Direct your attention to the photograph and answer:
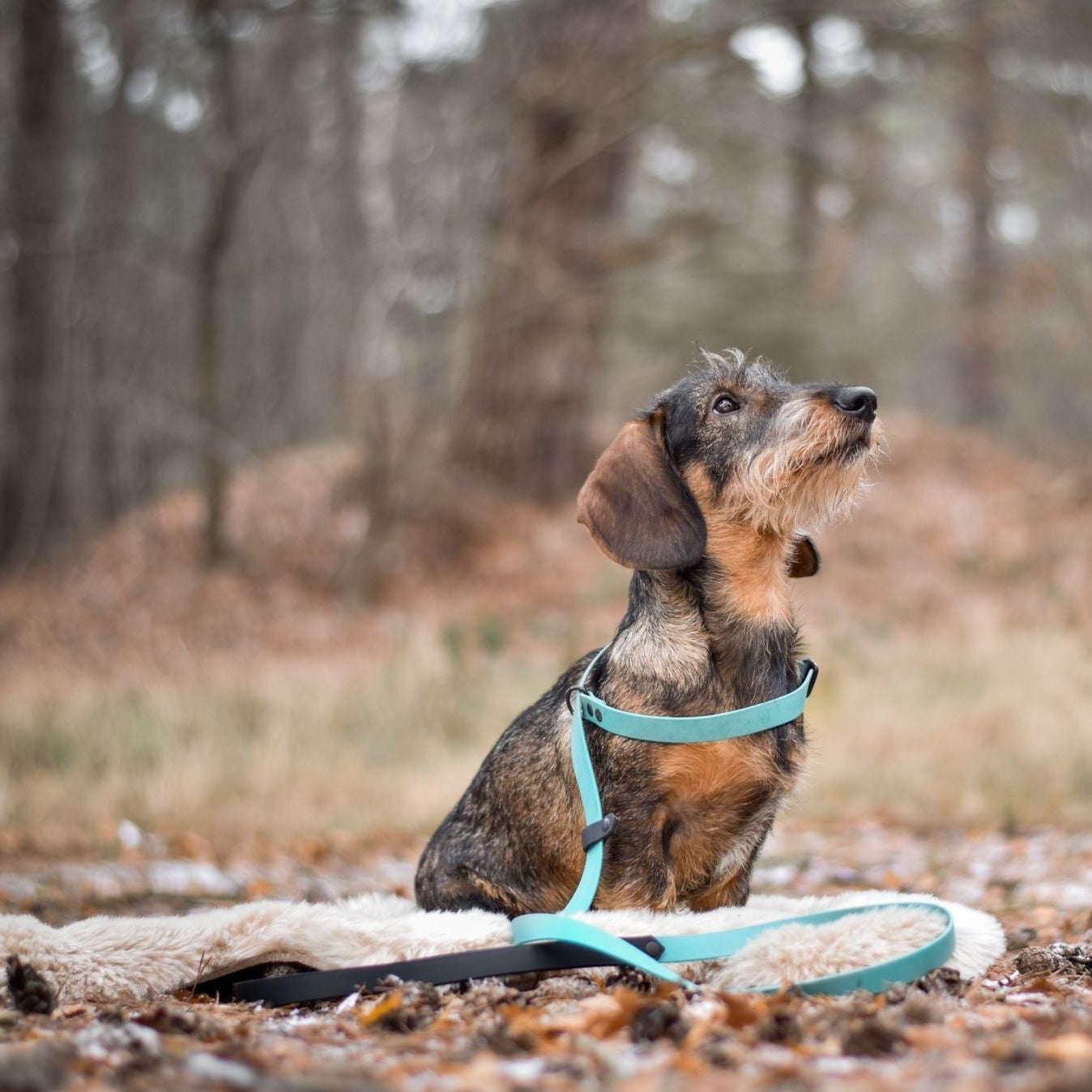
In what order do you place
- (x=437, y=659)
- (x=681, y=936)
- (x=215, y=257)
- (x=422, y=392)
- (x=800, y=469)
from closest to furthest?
(x=681, y=936), (x=800, y=469), (x=437, y=659), (x=215, y=257), (x=422, y=392)

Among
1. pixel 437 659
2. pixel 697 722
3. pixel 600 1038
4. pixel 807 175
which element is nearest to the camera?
pixel 600 1038

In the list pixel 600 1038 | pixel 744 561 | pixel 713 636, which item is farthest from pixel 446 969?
pixel 744 561

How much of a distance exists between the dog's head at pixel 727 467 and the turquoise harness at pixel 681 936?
1.78ft

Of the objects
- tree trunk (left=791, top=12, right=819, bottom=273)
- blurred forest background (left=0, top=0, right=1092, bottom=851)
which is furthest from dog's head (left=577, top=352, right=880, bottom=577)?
tree trunk (left=791, top=12, right=819, bottom=273)

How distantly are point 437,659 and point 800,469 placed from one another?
25.5 ft

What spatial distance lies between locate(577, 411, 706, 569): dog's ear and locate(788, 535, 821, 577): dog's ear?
55 cm

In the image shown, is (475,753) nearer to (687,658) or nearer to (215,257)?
(687,658)

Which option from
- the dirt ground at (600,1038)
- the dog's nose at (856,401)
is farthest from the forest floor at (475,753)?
the dog's nose at (856,401)

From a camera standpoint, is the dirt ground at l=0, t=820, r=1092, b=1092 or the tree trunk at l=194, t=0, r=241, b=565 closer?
the dirt ground at l=0, t=820, r=1092, b=1092

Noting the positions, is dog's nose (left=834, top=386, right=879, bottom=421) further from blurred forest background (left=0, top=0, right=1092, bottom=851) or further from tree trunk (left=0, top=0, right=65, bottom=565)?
tree trunk (left=0, top=0, right=65, bottom=565)

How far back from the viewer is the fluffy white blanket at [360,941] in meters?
3.65

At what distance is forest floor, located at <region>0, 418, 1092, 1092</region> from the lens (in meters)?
2.90

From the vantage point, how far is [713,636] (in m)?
4.25

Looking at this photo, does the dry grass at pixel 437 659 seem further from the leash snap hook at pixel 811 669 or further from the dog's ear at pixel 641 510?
the dog's ear at pixel 641 510
